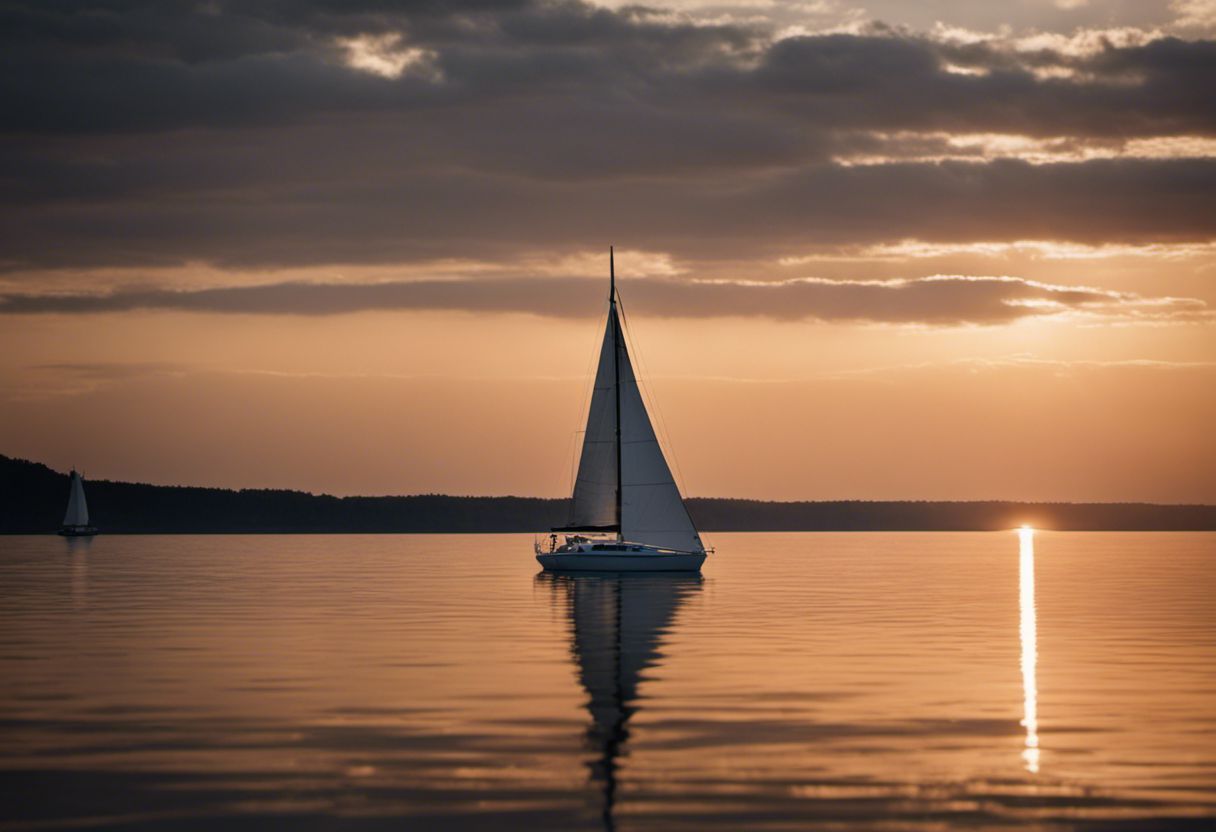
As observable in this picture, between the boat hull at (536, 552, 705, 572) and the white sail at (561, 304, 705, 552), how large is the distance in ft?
3.28

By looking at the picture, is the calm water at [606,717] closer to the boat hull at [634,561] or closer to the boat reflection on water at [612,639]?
the boat reflection on water at [612,639]

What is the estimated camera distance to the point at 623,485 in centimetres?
10388

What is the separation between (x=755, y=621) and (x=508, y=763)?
38.0 meters

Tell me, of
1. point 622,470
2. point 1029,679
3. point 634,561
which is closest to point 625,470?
point 622,470

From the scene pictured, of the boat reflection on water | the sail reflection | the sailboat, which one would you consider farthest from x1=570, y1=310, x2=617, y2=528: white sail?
the sail reflection

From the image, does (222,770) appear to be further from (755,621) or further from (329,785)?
(755,621)

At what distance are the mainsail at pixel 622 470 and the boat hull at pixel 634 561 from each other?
0.89m

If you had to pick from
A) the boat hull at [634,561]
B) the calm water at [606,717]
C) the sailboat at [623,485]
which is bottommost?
the calm water at [606,717]

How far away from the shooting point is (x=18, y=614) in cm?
6900

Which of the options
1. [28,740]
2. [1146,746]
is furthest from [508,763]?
[1146,746]

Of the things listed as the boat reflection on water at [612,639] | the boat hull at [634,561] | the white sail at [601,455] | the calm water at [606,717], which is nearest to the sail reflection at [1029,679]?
the calm water at [606,717]

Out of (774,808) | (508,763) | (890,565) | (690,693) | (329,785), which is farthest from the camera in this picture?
(890,565)

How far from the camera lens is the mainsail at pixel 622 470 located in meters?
104

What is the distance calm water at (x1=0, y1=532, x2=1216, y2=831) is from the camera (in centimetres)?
2459
